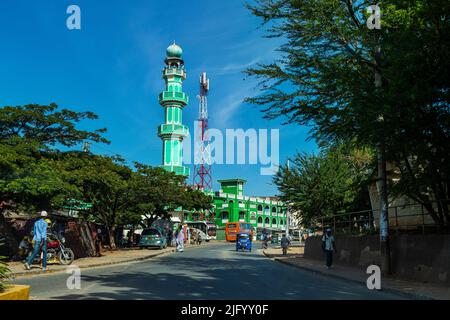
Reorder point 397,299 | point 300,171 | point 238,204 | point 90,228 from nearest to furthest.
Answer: point 397,299, point 90,228, point 300,171, point 238,204

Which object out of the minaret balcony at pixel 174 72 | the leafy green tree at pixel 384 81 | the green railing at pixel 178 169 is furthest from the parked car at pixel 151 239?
the minaret balcony at pixel 174 72

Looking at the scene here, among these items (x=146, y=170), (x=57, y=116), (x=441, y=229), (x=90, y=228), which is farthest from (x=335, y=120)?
(x=146, y=170)

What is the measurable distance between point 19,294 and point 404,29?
12403mm

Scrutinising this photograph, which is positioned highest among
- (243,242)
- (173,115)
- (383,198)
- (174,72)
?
(174,72)

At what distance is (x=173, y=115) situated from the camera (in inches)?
3214

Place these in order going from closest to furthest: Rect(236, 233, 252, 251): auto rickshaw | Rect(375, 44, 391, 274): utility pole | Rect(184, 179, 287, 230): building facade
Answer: Rect(375, 44, 391, 274): utility pole < Rect(236, 233, 252, 251): auto rickshaw < Rect(184, 179, 287, 230): building facade

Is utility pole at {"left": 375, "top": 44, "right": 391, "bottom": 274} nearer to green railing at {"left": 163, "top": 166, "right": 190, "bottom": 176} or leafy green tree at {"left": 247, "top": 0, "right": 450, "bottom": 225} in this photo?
leafy green tree at {"left": 247, "top": 0, "right": 450, "bottom": 225}

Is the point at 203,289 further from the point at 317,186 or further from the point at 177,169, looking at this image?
the point at 177,169

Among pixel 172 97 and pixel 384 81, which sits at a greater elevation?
pixel 172 97

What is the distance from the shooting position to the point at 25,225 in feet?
74.6

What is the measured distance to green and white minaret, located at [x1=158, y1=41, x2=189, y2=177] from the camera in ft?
266

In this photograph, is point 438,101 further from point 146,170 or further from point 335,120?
point 146,170

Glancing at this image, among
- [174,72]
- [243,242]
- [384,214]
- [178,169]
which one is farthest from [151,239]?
[174,72]

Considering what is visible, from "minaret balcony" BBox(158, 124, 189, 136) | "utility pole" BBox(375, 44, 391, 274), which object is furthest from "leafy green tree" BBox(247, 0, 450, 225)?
"minaret balcony" BBox(158, 124, 189, 136)
